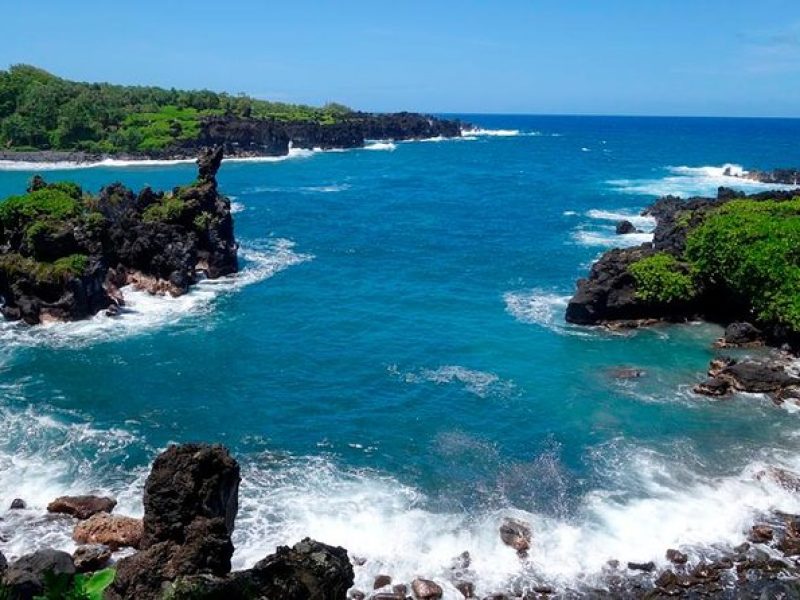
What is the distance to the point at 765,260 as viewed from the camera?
54469mm

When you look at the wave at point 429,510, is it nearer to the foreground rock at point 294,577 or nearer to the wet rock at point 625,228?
the foreground rock at point 294,577

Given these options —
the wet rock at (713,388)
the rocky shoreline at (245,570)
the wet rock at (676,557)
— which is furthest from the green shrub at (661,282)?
the wet rock at (676,557)

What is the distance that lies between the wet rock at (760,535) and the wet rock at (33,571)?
89.8 feet

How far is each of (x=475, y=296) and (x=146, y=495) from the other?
4761 cm

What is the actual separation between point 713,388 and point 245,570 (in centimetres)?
3552

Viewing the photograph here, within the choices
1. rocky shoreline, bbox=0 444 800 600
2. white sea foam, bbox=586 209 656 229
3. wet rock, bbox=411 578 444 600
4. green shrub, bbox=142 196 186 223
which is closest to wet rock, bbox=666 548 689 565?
rocky shoreline, bbox=0 444 800 600

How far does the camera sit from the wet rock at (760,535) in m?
32.9

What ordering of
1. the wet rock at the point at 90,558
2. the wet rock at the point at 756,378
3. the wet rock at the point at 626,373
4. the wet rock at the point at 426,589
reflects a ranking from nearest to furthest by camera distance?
the wet rock at the point at 426,589, the wet rock at the point at 90,558, the wet rock at the point at 756,378, the wet rock at the point at 626,373

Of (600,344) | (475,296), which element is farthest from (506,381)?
(475,296)

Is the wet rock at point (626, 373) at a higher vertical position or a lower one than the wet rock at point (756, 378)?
lower

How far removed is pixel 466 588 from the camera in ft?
97.7

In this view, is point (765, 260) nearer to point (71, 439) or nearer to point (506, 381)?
point (506, 381)

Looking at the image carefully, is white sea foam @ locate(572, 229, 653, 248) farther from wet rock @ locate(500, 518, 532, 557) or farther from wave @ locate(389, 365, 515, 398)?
wet rock @ locate(500, 518, 532, 557)

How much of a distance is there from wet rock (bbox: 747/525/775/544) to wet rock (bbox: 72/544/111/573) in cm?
2728
